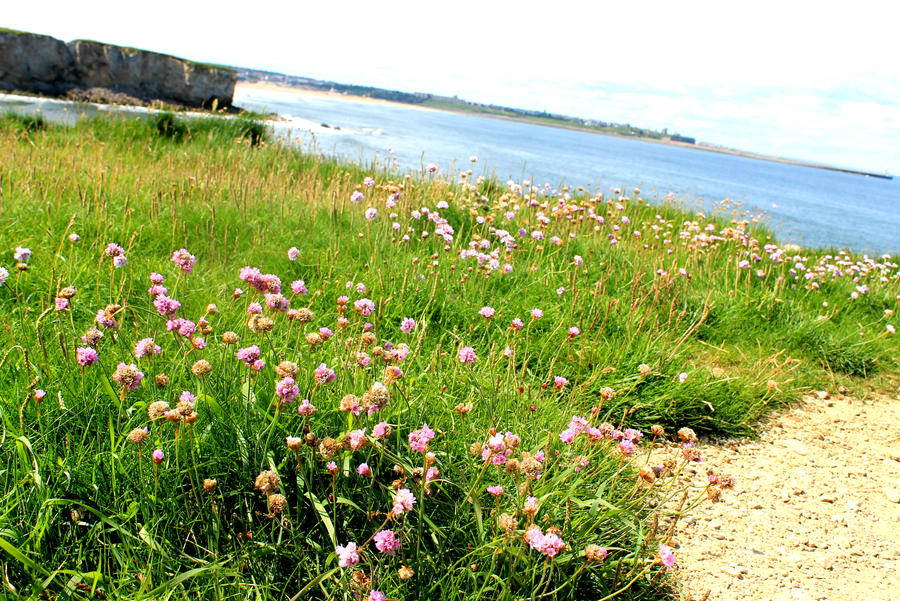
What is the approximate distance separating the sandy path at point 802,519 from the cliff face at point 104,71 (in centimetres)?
4823

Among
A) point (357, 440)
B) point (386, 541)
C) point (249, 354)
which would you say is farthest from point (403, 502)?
point (249, 354)

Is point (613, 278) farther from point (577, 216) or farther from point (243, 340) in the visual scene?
point (243, 340)

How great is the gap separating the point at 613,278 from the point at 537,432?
3169 mm

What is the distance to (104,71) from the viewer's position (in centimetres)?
4538

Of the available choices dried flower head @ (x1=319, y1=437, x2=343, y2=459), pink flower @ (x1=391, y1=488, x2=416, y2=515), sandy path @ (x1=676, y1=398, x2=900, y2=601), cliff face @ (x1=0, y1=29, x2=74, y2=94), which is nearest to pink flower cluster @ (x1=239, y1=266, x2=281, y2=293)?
dried flower head @ (x1=319, y1=437, x2=343, y2=459)

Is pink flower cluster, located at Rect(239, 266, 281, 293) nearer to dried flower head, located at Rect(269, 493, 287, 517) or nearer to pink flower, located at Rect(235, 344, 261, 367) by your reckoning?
pink flower, located at Rect(235, 344, 261, 367)

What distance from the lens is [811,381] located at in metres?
4.97

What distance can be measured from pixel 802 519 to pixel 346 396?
2725 mm

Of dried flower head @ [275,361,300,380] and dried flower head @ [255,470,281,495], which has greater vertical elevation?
dried flower head @ [275,361,300,380]

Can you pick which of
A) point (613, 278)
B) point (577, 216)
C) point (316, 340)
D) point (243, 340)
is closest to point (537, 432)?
point (316, 340)

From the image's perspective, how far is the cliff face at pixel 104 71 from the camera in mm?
39844

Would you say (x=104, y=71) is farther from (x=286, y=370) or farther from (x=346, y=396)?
(x=346, y=396)

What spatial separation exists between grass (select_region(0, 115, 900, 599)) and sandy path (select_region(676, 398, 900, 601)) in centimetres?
21

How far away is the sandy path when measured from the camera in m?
2.57
